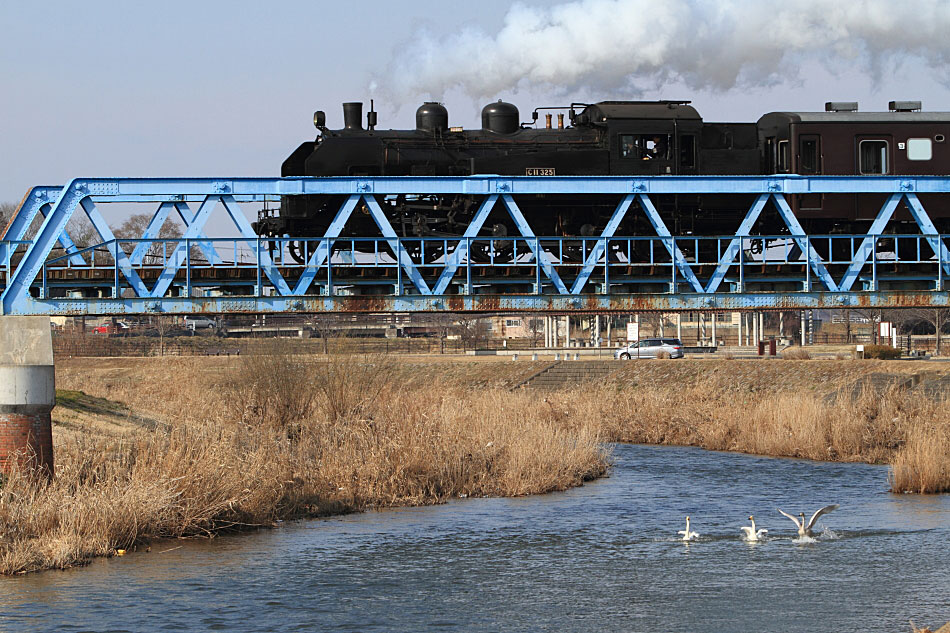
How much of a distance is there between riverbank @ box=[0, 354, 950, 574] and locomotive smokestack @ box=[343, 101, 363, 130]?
670 cm

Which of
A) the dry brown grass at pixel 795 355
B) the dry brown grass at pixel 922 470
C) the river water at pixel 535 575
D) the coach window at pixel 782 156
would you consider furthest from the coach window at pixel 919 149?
the dry brown grass at pixel 795 355

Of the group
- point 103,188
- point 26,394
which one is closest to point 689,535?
point 26,394

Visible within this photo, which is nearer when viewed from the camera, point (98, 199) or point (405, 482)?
point (98, 199)

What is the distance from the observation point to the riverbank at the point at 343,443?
64.6ft

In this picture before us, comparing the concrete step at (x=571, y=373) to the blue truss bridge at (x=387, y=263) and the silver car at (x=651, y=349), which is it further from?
the blue truss bridge at (x=387, y=263)

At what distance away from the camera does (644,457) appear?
108ft

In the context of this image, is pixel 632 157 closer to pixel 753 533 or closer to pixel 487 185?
pixel 487 185

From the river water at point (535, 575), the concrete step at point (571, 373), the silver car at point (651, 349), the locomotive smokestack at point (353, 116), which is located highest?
the locomotive smokestack at point (353, 116)

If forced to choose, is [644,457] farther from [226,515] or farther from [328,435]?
[226,515]

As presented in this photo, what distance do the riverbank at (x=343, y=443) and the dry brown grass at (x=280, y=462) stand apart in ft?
0.13

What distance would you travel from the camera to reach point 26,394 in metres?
19.8

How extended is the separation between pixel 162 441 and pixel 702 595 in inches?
404

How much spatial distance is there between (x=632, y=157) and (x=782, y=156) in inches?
133

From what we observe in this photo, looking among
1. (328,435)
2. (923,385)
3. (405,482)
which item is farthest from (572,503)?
(923,385)
